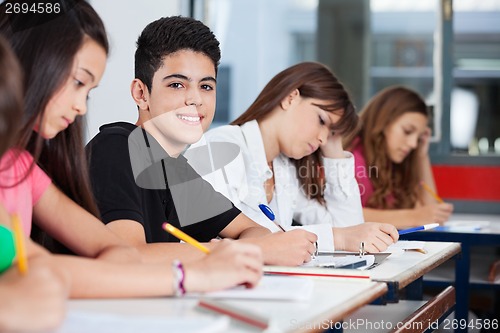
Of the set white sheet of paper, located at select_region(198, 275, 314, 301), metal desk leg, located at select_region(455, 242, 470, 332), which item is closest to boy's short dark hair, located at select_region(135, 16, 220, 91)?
white sheet of paper, located at select_region(198, 275, 314, 301)

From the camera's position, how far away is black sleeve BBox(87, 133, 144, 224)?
164 cm

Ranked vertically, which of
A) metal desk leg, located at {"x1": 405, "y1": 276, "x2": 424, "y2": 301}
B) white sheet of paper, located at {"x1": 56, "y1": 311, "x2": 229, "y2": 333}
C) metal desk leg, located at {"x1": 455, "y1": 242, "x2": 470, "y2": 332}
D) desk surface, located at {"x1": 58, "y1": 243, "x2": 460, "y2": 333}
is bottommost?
metal desk leg, located at {"x1": 455, "y1": 242, "x2": 470, "y2": 332}

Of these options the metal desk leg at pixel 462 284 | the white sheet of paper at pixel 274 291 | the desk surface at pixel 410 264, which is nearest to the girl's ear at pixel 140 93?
the desk surface at pixel 410 264

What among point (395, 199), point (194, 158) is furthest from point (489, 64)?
point (194, 158)

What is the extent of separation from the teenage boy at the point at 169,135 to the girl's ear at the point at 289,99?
0.41 m

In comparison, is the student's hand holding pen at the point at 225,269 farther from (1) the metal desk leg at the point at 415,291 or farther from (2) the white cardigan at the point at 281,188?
(1) the metal desk leg at the point at 415,291

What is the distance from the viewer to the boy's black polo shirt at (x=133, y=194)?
1652 millimetres

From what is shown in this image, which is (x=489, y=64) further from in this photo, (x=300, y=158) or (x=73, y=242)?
(x=73, y=242)

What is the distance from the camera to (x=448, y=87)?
4.52m

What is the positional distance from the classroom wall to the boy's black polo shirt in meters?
1.91

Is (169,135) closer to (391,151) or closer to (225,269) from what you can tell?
(225,269)

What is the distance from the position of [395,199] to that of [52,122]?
248cm

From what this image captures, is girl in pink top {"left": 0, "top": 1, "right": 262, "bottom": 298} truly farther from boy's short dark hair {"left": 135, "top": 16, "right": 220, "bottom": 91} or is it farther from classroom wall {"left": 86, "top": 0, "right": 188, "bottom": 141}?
classroom wall {"left": 86, "top": 0, "right": 188, "bottom": 141}

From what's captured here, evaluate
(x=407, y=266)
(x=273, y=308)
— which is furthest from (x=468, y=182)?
(x=273, y=308)
